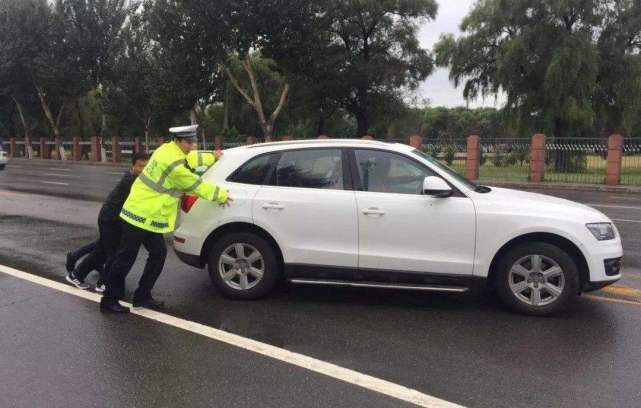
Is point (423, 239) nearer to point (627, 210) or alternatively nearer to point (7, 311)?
point (7, 311)

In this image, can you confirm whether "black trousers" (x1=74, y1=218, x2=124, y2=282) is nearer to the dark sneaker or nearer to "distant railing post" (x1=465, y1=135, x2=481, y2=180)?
the dark sneaker

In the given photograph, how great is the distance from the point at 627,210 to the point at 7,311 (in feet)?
42.7

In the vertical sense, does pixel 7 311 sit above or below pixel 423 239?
below

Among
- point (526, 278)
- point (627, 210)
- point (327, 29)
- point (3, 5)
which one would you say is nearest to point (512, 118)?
point (327, 29)

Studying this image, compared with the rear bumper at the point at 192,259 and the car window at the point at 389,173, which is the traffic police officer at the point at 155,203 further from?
the car window at the point at 389,173

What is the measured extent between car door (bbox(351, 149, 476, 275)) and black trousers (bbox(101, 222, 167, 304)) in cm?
184

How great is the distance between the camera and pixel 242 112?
51.1 m

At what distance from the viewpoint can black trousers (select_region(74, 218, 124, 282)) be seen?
235 inches

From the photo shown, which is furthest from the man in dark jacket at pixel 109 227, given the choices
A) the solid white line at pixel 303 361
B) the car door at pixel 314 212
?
the car door at pixel 314 212

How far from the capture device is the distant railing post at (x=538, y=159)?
23.4 metres

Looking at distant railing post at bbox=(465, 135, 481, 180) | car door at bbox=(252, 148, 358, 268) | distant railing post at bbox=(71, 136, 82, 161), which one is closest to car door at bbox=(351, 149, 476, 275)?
car door at bbox=(252, 148, 358, 268)

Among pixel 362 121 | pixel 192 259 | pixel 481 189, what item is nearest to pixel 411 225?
pixel 481 189

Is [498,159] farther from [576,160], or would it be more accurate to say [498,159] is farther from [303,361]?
[303,361]

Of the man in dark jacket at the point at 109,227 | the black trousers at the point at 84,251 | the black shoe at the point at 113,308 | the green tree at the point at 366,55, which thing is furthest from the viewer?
the green tree at the point at 366,55
